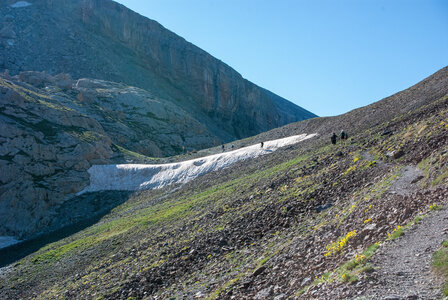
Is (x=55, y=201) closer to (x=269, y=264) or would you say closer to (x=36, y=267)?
(x=36, y=267)

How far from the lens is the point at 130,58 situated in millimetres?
111625

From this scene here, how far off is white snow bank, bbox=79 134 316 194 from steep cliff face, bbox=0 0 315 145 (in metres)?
52.3

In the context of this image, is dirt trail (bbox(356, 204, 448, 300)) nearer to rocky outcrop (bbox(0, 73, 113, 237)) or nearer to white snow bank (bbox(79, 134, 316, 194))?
white snow bank (bbox(79, 134, 316, 194))

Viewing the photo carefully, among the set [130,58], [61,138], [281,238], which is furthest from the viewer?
[130,58]

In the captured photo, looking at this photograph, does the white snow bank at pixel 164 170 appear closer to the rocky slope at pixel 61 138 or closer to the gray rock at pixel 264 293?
the rocky slope at pixel 61 138

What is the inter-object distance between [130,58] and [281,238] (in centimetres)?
10550

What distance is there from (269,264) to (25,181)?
3764cm

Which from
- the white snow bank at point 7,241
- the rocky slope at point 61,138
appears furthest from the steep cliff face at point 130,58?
the white snow bank at point 7,241

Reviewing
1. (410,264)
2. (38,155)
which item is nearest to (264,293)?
(410,264)

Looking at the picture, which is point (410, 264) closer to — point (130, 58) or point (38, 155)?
point (38, 155)

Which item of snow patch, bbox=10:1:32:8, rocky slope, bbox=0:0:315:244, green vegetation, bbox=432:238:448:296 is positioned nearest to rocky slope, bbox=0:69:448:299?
green vegetation, bbox=432:238:448:296

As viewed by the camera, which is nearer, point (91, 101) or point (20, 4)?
point (91, 101)

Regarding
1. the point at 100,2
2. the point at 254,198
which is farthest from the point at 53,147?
the point at 100,2

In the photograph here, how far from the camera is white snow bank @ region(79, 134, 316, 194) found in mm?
45281
